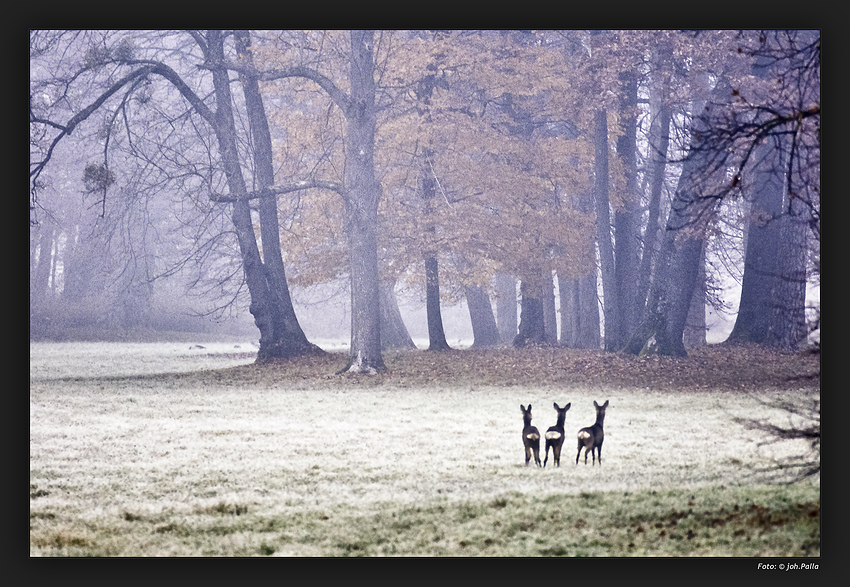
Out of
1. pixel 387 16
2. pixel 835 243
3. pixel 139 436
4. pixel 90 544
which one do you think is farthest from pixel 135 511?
pixel 835 243

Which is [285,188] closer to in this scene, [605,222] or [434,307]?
[434,307]

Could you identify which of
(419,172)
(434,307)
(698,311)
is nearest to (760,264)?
(698,311)

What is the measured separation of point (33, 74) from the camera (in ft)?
28.0

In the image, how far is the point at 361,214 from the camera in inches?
424

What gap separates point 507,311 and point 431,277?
5485 mm

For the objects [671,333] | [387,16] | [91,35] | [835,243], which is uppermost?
[91,35]

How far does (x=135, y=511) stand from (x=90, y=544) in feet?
1.26

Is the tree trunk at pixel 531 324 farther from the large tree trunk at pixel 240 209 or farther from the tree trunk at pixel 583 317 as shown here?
the large tree trunk at pixel 240 209

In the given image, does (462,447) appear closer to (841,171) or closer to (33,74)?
(841,171)

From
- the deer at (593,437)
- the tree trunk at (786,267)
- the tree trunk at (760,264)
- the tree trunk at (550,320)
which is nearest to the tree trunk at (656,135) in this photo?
the tree trunk at (760,264)

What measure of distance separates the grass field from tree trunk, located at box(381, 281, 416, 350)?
4.58m

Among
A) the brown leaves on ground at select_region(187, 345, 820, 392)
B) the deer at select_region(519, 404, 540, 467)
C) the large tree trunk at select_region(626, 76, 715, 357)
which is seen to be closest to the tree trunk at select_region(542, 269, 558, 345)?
the brown leaves on ground at select_region(187, 345, 820, 392)

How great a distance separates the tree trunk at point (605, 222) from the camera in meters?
12.9

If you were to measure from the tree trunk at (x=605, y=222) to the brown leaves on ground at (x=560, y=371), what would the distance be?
1024 mm
